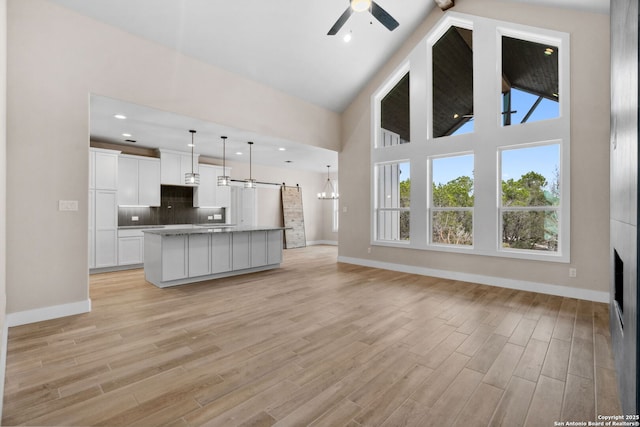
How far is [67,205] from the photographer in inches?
135

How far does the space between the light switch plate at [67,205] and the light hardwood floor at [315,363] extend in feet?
4.07

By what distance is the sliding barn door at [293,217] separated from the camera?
402 inches

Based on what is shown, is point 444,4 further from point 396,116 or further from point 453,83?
point 396,116

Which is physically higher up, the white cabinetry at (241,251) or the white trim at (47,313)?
the white cabinetry at (241,251)

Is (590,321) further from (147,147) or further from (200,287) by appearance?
(147,147)

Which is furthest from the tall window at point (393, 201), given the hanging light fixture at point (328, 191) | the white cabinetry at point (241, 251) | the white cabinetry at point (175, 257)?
the hanging light fixture at point (328, 191)

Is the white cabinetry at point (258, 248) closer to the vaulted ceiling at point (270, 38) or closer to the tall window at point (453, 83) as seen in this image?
the vaulted ceiling at point (270, 38)

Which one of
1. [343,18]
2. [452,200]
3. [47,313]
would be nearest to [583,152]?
[452,200]

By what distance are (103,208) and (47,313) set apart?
3.21 metres

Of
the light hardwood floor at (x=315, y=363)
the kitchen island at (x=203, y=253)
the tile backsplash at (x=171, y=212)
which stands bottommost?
the light hardwood floor at (x=315, y=363)

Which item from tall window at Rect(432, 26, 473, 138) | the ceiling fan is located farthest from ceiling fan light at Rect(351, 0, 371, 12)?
tall window at Rect(432, 26, 473, 138)

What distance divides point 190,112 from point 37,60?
170 cm

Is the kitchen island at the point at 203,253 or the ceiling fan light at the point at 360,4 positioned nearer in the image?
the ceiling fan light at the point at 360,4

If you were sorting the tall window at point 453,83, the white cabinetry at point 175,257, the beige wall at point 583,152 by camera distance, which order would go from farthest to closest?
the tall window at point 453,83, the white cabinetry at point 175,257, the beige wall at point 583,152
